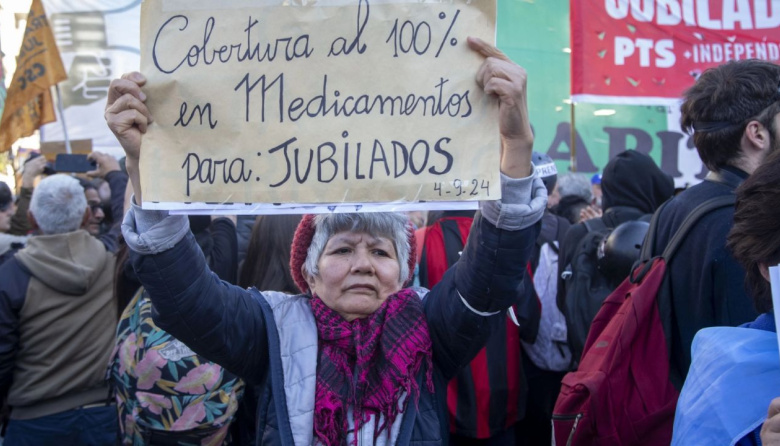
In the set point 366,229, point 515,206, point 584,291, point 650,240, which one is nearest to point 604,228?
point 584,291

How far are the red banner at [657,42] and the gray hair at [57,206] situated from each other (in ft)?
10.1

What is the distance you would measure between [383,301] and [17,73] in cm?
494

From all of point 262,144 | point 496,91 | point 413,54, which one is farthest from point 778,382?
point 262,144

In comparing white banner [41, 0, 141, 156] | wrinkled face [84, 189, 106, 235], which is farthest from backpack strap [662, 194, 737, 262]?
white banner [41, 0, 141, 156]

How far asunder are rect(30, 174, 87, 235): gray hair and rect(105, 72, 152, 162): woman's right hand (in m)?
2.24

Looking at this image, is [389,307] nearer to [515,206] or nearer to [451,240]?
[515,206]

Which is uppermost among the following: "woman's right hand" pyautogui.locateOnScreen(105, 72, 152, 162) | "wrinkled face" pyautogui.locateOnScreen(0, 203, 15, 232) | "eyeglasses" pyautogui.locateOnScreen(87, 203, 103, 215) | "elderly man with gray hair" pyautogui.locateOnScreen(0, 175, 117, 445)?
"woman's right hand" pyautogui.locateOnScreen(105, 72, 152, 162)

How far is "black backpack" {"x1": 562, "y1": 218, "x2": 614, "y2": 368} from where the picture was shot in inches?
137

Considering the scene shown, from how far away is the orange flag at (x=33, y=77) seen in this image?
5.76 meters

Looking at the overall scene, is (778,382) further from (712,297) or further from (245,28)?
(245,28)

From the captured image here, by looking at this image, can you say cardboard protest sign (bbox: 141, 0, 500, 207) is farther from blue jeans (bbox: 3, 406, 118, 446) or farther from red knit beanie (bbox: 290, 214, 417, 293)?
blue jeans (bbox: 3, 406, 118, 446)

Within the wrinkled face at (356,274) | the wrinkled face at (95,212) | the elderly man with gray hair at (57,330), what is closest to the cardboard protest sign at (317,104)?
the wrinkled face at (356,274)

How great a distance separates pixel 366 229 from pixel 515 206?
50 cm

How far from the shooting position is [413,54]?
1792 mm
